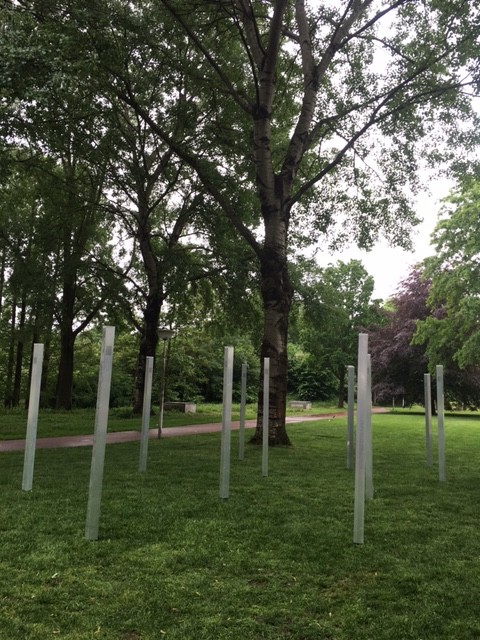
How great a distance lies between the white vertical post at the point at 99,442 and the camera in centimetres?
467

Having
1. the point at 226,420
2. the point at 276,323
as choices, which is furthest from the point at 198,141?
the point at 226,420

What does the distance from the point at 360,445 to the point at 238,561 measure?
153 centimetres

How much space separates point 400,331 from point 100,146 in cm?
2589

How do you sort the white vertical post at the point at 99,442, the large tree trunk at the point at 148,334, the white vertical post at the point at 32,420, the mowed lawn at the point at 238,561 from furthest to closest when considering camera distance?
the large tree trunk at the point at 148,334 → the white vertical post at the point at 32,420 → the white vertical post at the point at 99,442 → the mowed lawn at the point at 238,561

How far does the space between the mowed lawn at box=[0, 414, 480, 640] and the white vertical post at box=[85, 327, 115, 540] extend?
0.18 m

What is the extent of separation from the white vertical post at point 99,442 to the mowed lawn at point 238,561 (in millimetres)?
183

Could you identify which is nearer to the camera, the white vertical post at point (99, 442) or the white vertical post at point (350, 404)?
the white vertical post at point (99, 442)

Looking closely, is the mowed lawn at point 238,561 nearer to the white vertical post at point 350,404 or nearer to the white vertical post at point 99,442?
the white vertical post at point 99,442

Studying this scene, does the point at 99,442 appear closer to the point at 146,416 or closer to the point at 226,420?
the point at 226,420

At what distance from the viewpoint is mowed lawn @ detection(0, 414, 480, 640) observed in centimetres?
313

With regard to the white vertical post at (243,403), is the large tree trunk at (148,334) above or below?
above

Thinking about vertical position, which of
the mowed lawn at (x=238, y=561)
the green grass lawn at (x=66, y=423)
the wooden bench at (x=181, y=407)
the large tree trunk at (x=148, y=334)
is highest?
the large tree trunk at (x=148, y=334)

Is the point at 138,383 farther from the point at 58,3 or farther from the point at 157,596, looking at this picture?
the point at 157,596

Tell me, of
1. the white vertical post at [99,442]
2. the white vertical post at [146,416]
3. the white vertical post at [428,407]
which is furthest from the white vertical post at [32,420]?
the white vertical post at [428,407]
